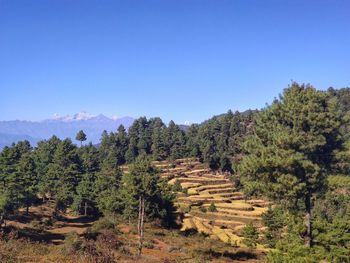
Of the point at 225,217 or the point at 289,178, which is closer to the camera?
the point at 289,178

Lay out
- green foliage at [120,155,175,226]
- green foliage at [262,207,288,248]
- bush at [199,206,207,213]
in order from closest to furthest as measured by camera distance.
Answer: green foliage at [120,155,175,226]
green foliage at [262,207,288,248]
bush at [199,206,207,213]

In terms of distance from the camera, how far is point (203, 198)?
291 feet

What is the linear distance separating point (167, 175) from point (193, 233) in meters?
58.1

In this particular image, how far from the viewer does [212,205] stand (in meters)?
77.8

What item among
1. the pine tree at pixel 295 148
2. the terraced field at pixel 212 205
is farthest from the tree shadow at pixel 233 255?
the terraced field at pixel 212 205

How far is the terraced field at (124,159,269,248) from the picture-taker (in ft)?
205

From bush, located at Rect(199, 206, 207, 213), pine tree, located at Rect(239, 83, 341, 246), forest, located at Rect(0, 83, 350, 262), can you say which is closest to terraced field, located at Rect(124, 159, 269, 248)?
bush, located at Rect(199, 206, 207, 213)

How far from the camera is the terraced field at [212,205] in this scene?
62466mm

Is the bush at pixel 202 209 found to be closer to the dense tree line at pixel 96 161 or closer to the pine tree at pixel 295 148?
the dense tree line at pixel 96 161

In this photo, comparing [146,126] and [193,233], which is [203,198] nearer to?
[193,233]

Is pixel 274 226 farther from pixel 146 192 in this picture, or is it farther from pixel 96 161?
pixel 96 161

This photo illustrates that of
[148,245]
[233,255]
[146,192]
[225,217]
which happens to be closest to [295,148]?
[233,255]

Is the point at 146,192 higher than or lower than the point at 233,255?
higher

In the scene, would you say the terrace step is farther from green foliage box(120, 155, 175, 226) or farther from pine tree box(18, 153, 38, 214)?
pine tree box(18, 153, 38, 214)
